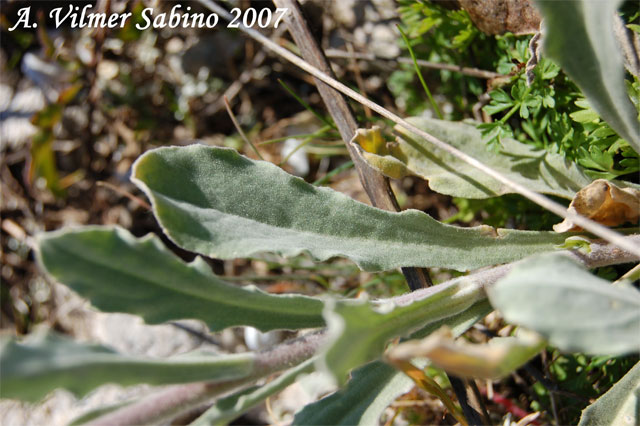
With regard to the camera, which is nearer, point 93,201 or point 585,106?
point 585,106

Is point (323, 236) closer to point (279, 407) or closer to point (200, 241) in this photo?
point (200, 241)

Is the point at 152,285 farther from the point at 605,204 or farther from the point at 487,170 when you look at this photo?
the point at 605,204

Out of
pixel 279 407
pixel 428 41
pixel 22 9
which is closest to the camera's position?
pixel 428 41

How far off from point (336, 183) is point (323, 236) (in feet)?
3.44

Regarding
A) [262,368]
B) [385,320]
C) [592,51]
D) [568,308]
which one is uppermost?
[592,51]

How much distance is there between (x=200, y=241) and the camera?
120cm

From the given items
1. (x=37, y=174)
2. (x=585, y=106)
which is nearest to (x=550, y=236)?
(x=585, y=106)


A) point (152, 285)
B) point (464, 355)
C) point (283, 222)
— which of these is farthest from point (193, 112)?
point (464, 355)

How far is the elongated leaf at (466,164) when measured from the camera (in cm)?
150

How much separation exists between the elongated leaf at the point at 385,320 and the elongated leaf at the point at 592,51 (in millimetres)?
442

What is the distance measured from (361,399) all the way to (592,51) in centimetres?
81

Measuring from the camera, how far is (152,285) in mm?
1125

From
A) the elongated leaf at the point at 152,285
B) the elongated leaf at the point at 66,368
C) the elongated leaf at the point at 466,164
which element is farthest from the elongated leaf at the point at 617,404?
the elongated leaf at the point at 66,368

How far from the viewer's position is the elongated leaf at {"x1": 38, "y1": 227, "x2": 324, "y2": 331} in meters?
1.01
